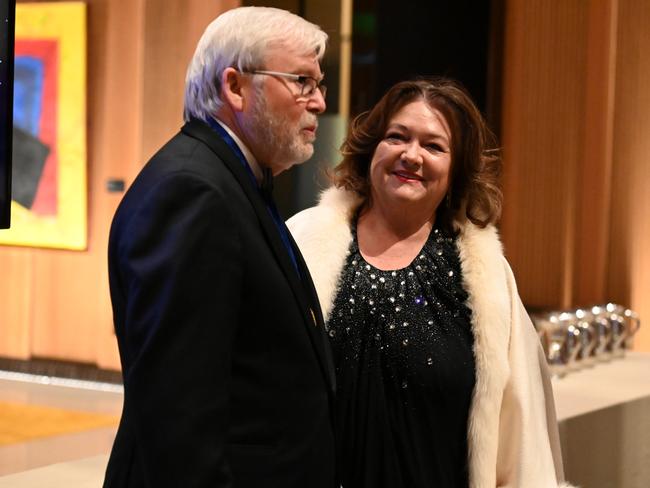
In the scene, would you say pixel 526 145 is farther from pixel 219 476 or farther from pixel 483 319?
pixel 219 476

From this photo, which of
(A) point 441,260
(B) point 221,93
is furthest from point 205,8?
(B) point 221,93

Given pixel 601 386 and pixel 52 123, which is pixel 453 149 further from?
pixel 52 123

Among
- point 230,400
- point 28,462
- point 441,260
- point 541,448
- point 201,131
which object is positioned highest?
point 201,131

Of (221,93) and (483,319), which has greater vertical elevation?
(221,93)

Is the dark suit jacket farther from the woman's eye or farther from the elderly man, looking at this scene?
the woman's eye

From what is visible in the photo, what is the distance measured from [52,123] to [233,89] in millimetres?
5144

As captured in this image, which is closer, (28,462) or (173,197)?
(173,197)

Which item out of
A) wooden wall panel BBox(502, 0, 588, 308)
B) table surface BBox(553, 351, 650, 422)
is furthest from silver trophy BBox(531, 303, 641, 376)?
wooden wall panel BBox(502, 0, 588, 308)

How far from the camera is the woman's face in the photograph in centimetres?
268

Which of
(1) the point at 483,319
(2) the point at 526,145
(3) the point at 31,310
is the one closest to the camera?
(1) the point at 483,319

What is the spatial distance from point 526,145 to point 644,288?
1.26 meters

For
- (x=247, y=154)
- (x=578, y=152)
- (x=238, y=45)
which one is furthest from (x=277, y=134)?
(x=578, y=152)

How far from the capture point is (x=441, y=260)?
274 cm

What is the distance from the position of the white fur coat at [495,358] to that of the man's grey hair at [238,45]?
0.81m
